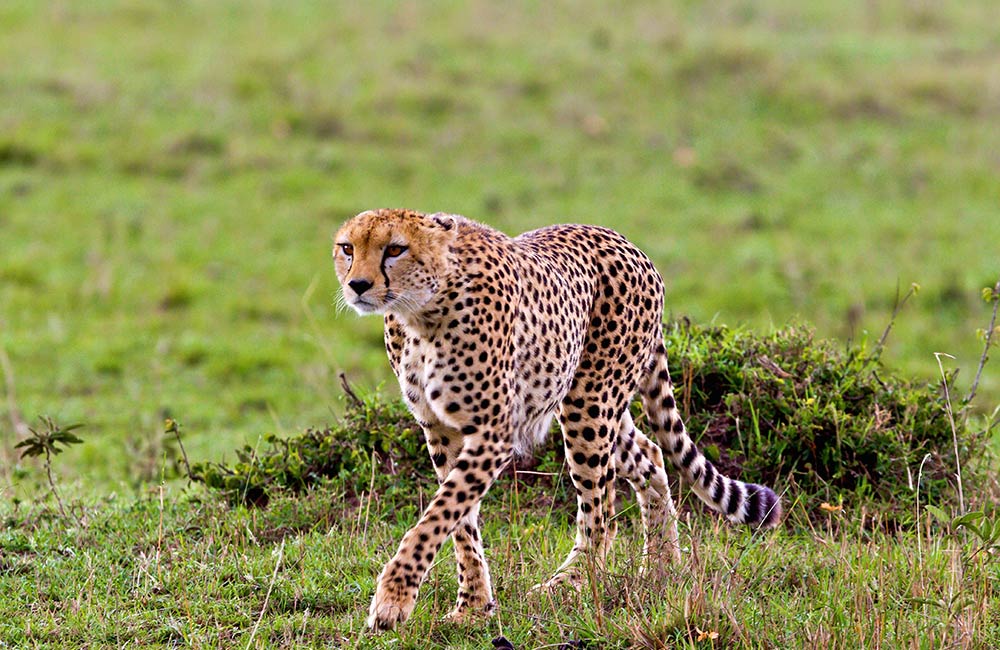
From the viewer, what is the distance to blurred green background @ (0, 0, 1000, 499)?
29.8 feet

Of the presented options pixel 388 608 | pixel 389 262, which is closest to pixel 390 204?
pixel 389 262

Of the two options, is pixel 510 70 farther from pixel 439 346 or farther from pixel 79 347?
pixel 439 346

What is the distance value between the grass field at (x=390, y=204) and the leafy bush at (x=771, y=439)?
0.31 metres

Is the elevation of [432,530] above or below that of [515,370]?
below

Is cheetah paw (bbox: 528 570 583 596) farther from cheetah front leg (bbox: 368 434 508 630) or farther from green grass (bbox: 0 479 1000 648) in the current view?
cheetah front leg (bbox: 368 434 508 630)

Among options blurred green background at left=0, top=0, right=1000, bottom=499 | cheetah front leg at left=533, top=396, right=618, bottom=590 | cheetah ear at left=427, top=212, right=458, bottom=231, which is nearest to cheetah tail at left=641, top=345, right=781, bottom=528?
cheetah front leg at left=533, top=396, right=618, bottom=590

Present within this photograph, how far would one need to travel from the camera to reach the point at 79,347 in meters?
9.00

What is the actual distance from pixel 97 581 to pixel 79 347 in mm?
4880

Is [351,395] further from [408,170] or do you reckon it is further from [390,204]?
[408,170]

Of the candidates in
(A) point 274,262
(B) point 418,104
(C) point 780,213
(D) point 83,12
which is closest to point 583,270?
(A) point 274,262

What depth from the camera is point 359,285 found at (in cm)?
378

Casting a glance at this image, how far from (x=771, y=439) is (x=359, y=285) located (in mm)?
2209

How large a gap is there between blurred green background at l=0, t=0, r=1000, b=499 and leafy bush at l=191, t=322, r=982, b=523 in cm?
175

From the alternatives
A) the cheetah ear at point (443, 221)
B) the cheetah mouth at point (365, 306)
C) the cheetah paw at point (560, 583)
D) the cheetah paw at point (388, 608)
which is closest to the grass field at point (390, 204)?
the cheetah paw at point (560, 583)
